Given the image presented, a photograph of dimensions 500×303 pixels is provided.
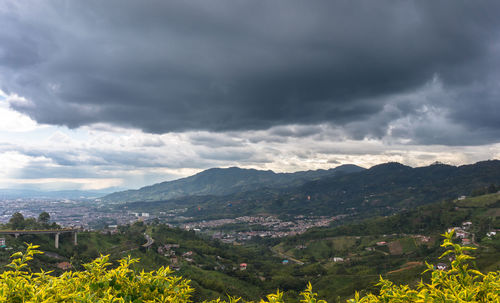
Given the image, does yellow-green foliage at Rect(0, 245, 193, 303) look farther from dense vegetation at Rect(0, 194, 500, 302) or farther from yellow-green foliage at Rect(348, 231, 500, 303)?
dense vegetation at Rect(0, 194, 500, 302)

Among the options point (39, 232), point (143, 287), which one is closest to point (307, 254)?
point (39, 232)

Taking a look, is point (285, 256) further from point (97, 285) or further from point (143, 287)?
point (97, 285)

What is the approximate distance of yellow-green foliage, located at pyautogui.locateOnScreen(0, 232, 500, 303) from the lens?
4.49 meters

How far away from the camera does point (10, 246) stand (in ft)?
227

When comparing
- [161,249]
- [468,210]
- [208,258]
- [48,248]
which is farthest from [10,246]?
[468,210]

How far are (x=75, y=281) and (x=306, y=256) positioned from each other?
548ft

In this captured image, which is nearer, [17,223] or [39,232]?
[39,232]

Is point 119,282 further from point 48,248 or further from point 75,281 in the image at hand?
point 48,248

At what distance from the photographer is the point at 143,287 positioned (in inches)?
215

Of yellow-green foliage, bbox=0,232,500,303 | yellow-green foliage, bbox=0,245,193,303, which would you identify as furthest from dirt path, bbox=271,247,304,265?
yellow-green foliage, bbox=0,245,193,303

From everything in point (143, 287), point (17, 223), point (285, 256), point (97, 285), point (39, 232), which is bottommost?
point (285, 256)

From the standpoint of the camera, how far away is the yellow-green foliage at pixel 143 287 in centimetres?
449

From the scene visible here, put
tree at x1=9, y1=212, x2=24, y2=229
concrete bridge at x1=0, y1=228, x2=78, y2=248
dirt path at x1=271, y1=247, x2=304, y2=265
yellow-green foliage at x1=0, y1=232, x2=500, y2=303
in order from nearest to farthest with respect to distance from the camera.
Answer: yellow-green foliage at x1=0, y1=232, x2=500, y2=303 < concrete bridge at x1=0, y1=228, x2=78, y2=248 < tree at x1=9, y1=212, x2=24, y2=229 < dirt path at x1=271, y1=247, x2=304, y2=265

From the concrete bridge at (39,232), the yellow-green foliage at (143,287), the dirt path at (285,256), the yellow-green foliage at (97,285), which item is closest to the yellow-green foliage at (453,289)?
the yellow-green foliage at (143,287)
